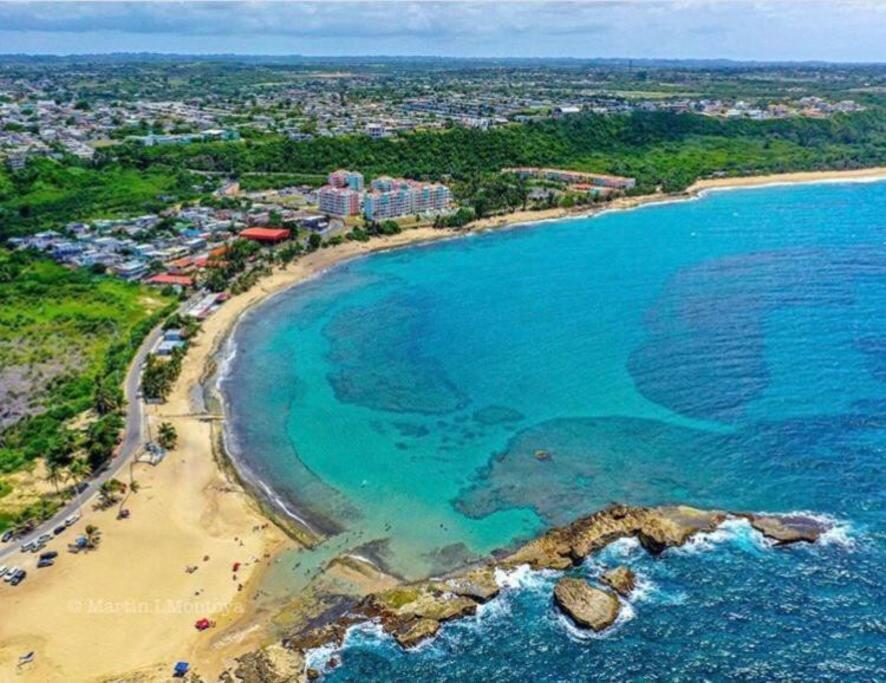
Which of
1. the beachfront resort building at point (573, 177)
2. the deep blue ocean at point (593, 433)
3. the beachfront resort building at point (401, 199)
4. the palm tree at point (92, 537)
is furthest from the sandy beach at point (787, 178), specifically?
the palm tree at point (92, 537)

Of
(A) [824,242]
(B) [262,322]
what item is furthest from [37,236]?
(A) [824,242]

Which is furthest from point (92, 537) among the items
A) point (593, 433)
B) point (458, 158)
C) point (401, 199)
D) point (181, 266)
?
point (458, 158)

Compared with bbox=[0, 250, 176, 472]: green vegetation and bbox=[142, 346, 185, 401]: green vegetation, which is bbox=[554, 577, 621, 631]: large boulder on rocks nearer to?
bbox=[0, 250, 176, 472]: green vegetation

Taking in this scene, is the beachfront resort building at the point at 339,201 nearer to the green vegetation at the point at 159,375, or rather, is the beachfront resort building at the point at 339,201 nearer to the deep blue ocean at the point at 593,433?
the deep blue ocean at the point at 593,433

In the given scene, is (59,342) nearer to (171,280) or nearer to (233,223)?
(171,280)

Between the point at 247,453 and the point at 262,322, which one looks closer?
the point at 247,453

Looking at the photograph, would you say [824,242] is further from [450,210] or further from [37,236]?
[37,236]

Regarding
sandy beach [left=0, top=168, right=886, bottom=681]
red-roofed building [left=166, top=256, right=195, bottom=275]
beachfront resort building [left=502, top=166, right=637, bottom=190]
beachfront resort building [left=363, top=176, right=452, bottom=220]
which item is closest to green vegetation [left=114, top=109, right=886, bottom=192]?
beachfront resort building [left=502, top=166, right=637, bottom=190]
